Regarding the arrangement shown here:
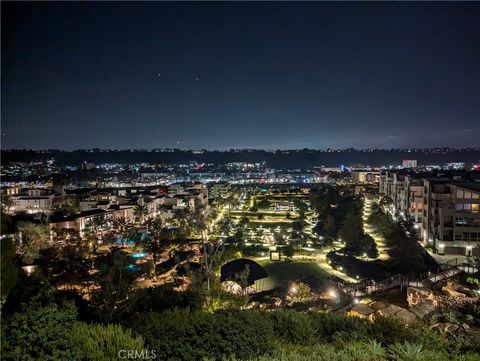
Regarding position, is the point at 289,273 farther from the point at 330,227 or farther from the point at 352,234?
the point at 330,227

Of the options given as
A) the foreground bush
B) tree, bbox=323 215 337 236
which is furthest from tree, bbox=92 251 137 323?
tree, bbox=323 215 337 236

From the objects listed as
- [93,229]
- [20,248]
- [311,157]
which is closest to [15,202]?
[93,229]

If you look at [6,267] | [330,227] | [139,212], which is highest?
[6,267]

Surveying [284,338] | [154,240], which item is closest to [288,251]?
[154,240]

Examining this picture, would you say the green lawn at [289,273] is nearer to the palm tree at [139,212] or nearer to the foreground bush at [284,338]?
the foreground bush at [284,338]

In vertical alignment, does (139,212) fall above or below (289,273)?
above

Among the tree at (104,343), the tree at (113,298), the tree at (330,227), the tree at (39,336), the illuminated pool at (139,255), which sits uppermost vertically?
the tree at (39,336)

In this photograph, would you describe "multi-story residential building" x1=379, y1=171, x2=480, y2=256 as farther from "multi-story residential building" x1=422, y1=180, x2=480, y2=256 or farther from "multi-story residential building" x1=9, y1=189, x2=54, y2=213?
"multi-story residential building" x1=9, y1=189, x2=54, y2=213

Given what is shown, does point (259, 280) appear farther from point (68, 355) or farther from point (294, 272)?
point (68, 355)

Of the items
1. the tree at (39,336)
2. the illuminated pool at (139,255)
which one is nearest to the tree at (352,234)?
the illuminated pool at (139,255)
